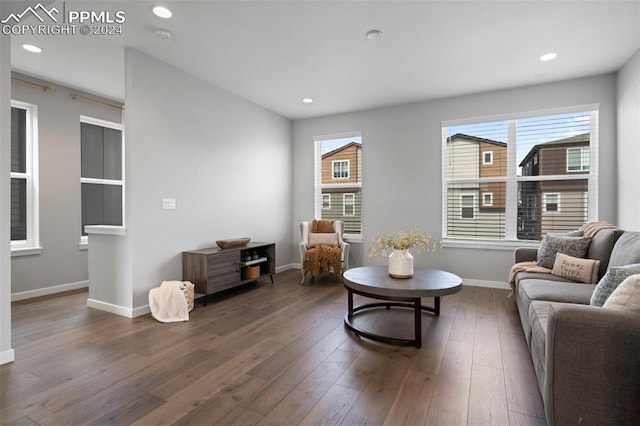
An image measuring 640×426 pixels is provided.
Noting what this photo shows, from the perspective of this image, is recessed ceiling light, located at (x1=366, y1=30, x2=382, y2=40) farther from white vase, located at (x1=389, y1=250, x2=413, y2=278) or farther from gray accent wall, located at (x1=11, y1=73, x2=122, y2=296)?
gray accent wall, located at (x1=11, y1=73, x2=122, y2=296)

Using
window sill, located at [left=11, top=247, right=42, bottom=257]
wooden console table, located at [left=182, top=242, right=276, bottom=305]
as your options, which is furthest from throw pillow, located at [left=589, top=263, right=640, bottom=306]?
window sill, located at [left=11, top=247, right=42, bottom=257]

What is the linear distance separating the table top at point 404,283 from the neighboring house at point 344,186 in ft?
7.95

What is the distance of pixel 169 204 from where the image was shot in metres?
3.69

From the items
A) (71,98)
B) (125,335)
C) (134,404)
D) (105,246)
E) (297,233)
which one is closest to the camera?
(134,404)

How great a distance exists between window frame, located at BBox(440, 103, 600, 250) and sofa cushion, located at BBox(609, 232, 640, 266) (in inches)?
63.3

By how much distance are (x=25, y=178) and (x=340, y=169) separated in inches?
175

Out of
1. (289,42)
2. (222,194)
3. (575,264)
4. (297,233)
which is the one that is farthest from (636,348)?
(297,233)

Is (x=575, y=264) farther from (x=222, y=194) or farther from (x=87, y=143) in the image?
(x=87, y=143)

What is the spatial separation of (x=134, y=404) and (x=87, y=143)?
165 inches

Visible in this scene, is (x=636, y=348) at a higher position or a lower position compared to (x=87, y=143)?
lower

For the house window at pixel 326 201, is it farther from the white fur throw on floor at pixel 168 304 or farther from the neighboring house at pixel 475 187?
the white fur throw on floor at pixel 168 304

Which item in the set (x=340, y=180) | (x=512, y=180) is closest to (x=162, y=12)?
(x=340, y=180)

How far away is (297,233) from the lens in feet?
19.7

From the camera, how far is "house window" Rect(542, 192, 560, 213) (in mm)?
4230
